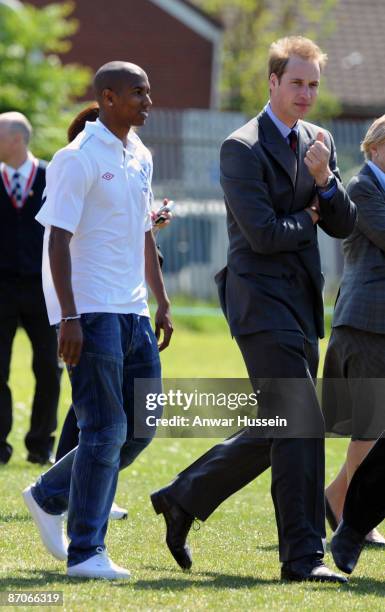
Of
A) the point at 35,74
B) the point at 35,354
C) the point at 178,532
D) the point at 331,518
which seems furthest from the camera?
the point at 35,74

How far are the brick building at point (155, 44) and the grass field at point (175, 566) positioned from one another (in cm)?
2456

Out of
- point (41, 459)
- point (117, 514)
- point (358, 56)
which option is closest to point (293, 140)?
point (117, 514)

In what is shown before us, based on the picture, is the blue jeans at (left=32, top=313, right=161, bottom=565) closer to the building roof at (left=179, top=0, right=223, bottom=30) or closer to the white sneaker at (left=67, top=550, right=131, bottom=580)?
the white sneaker at (left=67, top=550, right=131, bottom=580)

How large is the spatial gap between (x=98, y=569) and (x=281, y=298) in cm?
140

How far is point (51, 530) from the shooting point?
6.39 metres

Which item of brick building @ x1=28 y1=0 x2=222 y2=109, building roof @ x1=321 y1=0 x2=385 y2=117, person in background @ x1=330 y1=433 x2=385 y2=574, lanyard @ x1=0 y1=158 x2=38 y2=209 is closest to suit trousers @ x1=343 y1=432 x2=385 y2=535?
person in background @ x1=330 y1=433 x2=385 y2=574

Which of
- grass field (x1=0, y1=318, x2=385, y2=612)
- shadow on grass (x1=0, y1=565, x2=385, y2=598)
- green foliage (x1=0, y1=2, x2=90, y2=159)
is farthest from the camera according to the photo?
green foliage (x1=0, y1=2, x2=90, y2=159)

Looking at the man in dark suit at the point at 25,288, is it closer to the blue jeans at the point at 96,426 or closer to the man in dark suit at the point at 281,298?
the man in dark suit at the point at 281,298

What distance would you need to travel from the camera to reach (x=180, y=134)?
2675cm

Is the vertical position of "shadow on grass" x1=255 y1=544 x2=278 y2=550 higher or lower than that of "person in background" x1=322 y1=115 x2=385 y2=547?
lower

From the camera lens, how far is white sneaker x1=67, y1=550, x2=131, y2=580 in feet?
19.3

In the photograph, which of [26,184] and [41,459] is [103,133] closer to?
[26,184]

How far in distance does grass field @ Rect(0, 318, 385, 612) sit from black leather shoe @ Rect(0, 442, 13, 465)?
9 centimetres

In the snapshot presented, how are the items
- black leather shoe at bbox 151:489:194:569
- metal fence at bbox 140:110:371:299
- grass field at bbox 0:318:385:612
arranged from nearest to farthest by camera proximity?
grass field at bbox 0:318:385:612 → black leather shoe at bbox 151:489:194:569 → metal fence at bbox 140:110:371:299
